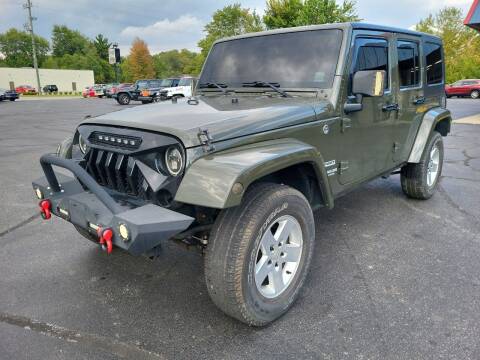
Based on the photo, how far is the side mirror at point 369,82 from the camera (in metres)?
3.00

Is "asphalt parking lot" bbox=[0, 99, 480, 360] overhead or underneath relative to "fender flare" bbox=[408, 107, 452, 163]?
underneath

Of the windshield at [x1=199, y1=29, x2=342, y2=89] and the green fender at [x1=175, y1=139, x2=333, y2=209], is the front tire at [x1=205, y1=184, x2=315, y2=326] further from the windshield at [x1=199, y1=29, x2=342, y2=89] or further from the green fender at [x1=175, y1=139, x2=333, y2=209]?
the windshield at [x1=199, y1=29, x2=342, y2=89]

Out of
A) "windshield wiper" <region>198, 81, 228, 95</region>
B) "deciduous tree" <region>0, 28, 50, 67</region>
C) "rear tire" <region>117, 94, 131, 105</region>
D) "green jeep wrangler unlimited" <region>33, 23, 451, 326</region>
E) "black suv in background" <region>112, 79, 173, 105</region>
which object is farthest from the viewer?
Result: "deciduous tree" <region>0, 28, 50, 67</region>

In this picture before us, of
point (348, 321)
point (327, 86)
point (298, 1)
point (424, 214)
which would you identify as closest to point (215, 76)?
point (327, 86)

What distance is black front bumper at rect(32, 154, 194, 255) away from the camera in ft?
6.59

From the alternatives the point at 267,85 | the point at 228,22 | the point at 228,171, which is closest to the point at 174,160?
the point at 228,171

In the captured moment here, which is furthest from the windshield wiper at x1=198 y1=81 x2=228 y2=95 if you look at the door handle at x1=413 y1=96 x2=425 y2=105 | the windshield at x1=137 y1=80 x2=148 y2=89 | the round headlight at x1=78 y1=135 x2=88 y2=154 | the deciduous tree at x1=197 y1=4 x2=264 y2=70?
the deciduous tree at x1=197 y1=4 x2=264 y2=70

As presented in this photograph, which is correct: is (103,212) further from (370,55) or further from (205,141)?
(370,55)

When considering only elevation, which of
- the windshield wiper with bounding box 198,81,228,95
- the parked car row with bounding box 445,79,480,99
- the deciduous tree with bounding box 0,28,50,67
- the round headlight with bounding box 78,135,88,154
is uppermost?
the deciduous tree with bounding box 0,28,50,67

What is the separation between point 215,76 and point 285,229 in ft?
6.61

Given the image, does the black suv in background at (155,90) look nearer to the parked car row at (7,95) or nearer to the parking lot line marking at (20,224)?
the parked car row at (7,95)

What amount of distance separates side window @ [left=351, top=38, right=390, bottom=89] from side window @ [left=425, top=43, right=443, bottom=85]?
3.95 ft

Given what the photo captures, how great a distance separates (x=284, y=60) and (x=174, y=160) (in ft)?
5.32

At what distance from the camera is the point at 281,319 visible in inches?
104
